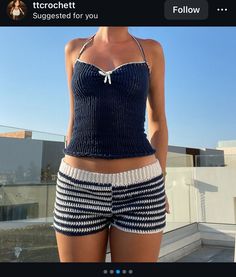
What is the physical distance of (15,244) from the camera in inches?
A: 65.9

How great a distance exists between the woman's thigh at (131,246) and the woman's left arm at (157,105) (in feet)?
0.55

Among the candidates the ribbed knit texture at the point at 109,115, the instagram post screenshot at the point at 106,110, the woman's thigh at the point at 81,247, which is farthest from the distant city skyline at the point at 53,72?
the woman's thigh at the point at 81,247

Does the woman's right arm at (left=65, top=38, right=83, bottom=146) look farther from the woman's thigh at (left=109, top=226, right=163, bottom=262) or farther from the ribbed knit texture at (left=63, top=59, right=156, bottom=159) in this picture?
the woman's thigh at (left=109, top=226, right=163, bottom=262)

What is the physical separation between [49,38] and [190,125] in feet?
1.99

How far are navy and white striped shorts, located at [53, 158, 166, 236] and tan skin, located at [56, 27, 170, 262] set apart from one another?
0.04 ft

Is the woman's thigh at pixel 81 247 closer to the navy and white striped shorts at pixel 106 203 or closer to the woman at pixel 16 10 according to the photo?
the navy and white striped shorts at pixel 106 203

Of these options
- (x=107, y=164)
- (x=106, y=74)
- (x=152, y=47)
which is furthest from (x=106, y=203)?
(x=152, y=47)

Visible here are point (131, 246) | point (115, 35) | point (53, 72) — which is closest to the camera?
point (131, 246)

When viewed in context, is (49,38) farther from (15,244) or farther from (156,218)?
(15,244)

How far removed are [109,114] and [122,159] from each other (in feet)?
0.28

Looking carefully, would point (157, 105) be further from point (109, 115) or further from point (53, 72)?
point (53, 72)

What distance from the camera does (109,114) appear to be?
58cm

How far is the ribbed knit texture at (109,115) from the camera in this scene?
58 cm

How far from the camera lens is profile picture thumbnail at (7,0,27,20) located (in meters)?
0.63
